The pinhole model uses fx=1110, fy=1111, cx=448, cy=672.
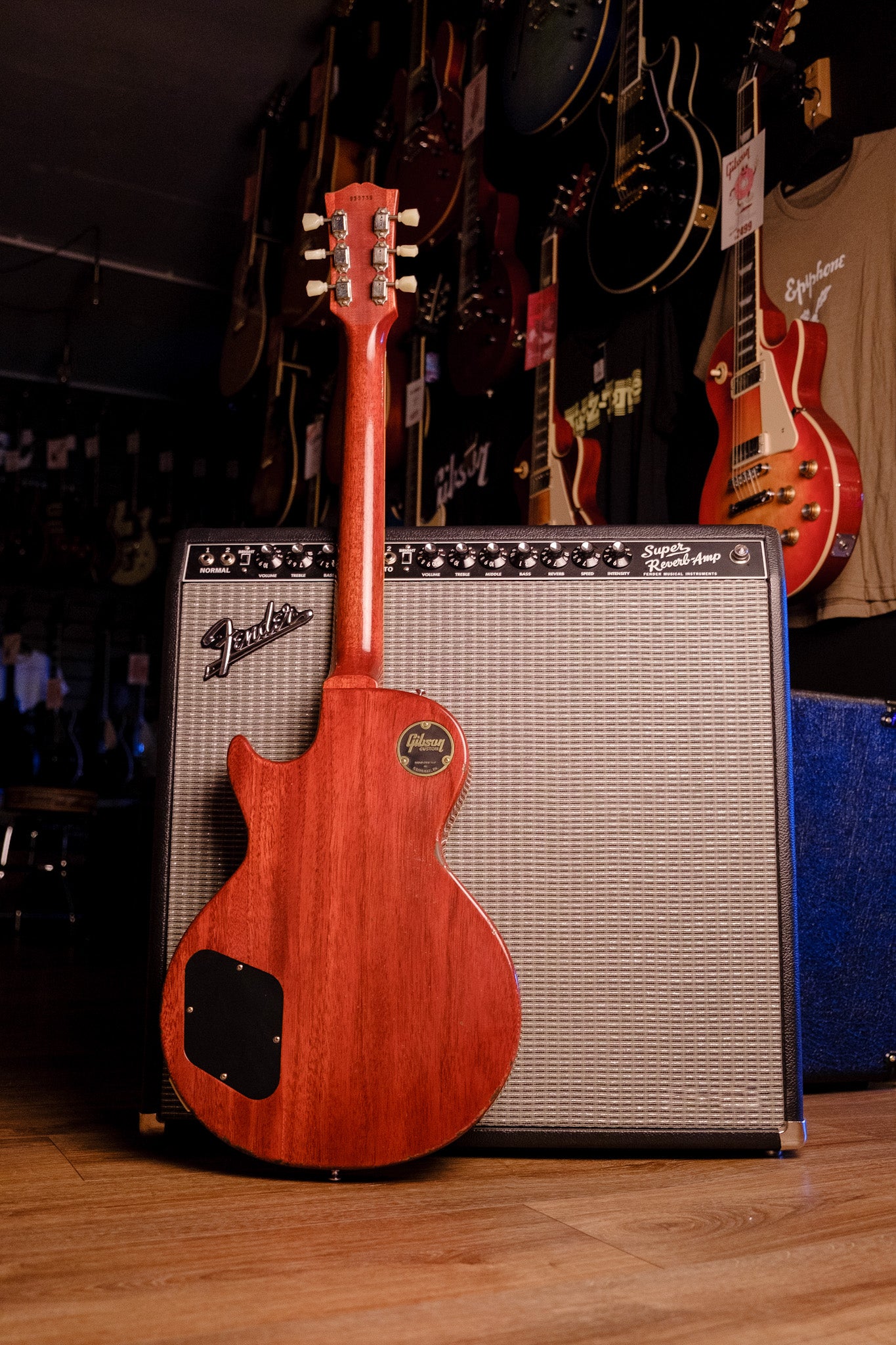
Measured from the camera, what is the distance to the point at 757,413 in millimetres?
1646

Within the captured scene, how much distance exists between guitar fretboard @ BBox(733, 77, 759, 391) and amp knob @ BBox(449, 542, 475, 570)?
800 millimetres

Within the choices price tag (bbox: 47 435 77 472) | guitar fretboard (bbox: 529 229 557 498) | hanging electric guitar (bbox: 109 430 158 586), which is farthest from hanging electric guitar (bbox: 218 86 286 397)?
hanging electric guitar (bbox: 109 430 158 586)

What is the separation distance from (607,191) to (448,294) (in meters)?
0.83

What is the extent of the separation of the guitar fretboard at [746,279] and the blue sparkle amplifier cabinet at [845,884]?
606 millimetres

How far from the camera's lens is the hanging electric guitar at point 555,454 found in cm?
205

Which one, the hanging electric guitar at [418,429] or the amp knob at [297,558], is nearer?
the amp knob at [297,558]

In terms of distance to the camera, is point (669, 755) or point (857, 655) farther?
point (857, 655)

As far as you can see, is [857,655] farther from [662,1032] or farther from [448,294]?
[448,294]

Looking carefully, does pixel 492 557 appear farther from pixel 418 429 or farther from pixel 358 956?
pixel 418 429

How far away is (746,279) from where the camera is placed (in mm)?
1732

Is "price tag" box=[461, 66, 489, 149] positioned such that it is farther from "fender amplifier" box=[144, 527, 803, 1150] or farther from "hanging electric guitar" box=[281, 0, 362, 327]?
"fender amplifier" box=[144, 527, 803, 1150]

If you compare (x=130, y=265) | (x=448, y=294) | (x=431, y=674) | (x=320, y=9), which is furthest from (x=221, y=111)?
(x=431, y=674)

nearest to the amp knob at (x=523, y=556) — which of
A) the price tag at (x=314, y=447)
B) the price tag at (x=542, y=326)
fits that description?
the price tag at (x=542, y=326)

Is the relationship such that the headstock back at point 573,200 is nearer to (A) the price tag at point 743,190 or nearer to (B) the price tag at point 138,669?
(A) the price tag at point 743,190
